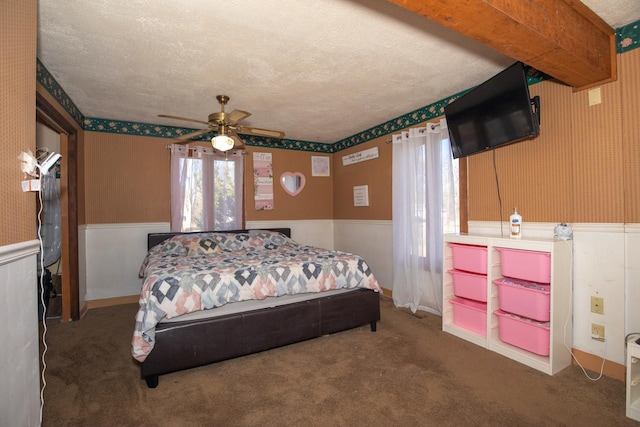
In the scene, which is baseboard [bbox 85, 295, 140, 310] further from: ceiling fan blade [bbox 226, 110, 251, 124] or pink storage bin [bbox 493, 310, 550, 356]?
pink storage bin [bbox 493, 310, 550, 356]

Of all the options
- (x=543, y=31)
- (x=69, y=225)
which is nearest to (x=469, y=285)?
(x=543, y=31)

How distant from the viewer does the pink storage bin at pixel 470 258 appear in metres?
2.61

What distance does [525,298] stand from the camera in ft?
7.50

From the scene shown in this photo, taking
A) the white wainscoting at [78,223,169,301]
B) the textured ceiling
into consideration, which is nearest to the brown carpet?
the white wainscoting at [78,223,169,301]

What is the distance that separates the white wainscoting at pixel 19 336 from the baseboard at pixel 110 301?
2.77 m

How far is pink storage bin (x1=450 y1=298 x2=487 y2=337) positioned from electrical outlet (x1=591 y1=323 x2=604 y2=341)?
0.69m

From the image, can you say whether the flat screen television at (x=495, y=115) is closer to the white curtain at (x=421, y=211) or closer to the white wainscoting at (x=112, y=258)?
the white curtain at (x=421, y=211)

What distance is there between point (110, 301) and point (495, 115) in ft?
15.6

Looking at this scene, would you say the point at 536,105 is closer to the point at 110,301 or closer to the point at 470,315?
the point at 470,315

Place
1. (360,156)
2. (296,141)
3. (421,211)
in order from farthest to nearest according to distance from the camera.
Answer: (296,141)
(360,156)
(421,211)

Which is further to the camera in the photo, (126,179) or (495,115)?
(126,179)

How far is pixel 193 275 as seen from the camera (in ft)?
7.41

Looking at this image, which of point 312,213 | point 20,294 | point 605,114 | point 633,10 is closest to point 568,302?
point 605,114

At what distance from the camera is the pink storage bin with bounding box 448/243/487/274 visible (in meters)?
2.61
